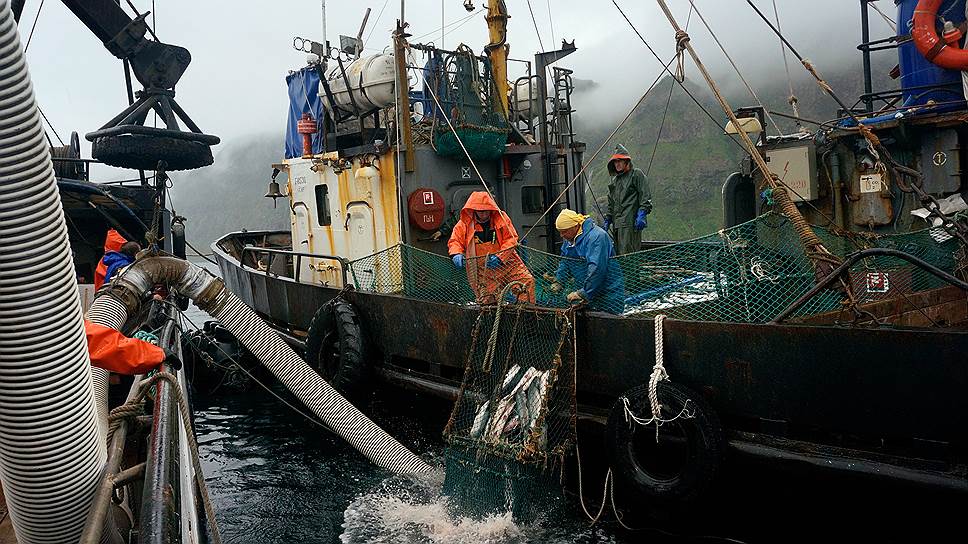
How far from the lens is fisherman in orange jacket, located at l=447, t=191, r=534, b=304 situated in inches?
279

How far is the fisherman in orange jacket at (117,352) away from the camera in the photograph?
3.98 m

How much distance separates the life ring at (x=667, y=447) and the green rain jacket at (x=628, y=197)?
149 inches

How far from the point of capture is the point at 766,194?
31.2ft

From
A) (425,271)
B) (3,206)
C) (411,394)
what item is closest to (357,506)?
(411,394)

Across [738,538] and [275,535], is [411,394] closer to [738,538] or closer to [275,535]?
[275,535]

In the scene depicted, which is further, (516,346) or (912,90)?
(912,90)

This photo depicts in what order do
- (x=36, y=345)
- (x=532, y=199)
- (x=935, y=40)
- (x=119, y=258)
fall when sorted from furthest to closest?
(x=532, y=199) < (x=935, y=40) < (x=119, y=258) < (x=36, y=345)

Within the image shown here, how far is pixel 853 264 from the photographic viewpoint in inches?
184

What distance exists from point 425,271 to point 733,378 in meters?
3.71

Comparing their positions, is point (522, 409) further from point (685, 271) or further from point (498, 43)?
point (498, 43)

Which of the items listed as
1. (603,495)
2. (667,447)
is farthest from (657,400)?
(603,495)

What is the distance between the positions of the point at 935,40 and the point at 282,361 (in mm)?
8605

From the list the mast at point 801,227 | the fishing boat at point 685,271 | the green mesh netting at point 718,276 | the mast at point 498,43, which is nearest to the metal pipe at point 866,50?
the fishing boat at point 685,271

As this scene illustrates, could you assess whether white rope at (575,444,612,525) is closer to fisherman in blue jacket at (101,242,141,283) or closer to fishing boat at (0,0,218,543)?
fishing boat at (0,0,218,543)
